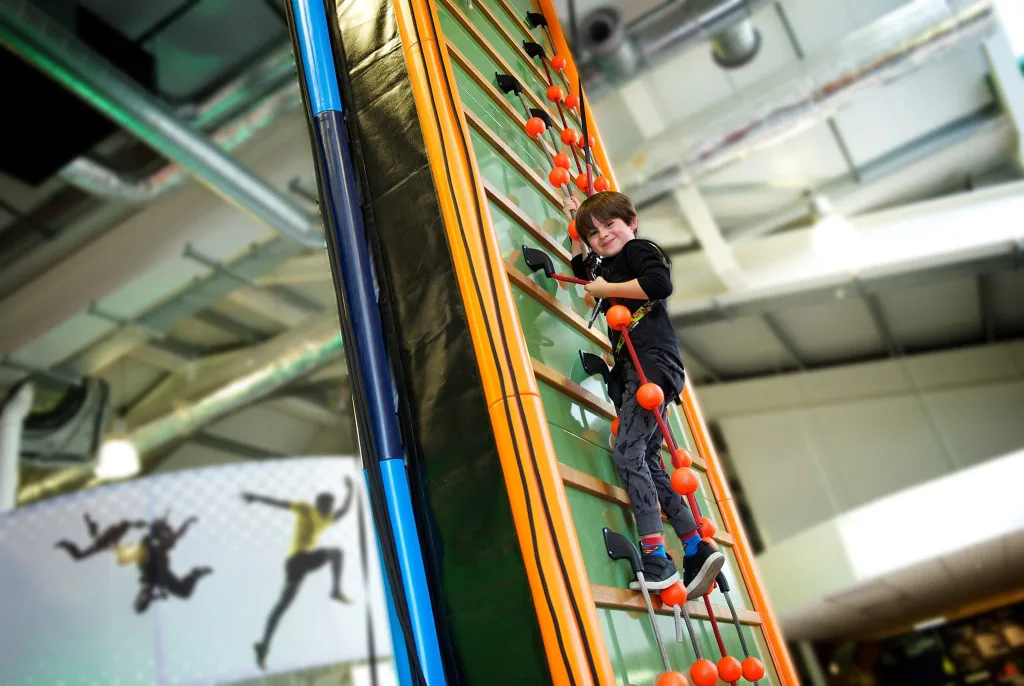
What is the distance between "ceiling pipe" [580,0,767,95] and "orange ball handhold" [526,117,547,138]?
3.14 metres

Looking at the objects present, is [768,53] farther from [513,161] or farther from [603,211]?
[603,211]

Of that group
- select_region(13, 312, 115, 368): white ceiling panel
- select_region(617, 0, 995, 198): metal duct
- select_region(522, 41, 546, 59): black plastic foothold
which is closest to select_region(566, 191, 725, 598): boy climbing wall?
select_region(522, 41, 546, 59): black plastic foothold

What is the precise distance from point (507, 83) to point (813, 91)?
4.20 meters

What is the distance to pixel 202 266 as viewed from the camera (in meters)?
6.93

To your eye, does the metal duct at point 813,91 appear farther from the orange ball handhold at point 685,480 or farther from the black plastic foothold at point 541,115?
the orange ball handhold at point 685,480

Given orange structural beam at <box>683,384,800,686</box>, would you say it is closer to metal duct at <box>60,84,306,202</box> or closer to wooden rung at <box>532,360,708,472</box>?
wooden rung at <box>532,360,708,472</box>

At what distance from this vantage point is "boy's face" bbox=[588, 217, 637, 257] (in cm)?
228

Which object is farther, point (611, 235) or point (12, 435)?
point (12, 435)

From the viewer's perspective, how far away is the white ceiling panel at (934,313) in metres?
10.2

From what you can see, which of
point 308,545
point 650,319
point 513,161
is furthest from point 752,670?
point 308,545

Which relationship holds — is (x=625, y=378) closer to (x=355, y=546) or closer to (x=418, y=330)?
(x=418, y=330)

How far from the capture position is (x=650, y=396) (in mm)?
1986

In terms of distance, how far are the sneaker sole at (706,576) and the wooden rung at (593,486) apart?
274 mm

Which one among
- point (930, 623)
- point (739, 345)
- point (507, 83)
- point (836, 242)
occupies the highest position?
point (739, 345)
